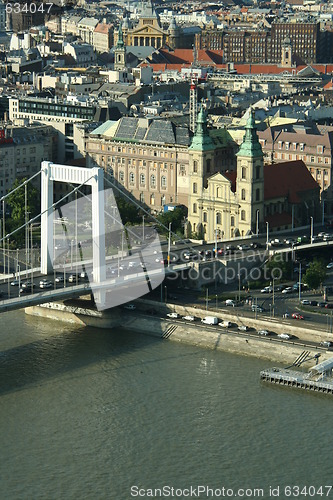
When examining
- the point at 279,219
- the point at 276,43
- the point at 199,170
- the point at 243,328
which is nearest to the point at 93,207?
the point at 243,328

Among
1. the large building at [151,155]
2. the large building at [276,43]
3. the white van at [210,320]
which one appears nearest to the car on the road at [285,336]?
the white van at [210,320]

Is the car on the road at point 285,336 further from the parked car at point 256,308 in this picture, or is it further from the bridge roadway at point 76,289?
the bridge roadway at point 76,289

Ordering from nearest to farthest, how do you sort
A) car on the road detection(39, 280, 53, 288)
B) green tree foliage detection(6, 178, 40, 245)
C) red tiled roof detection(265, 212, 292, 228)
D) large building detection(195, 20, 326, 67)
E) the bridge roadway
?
1. the bridge roadway
2. car on the road detection(39, 280, 53, 288)
3. red tiled roof detection(265, 212, 292, 228)
4. green tree foliage detection(6, 178, 40, 245)
5. large building detection(195, 20, 326, 67)

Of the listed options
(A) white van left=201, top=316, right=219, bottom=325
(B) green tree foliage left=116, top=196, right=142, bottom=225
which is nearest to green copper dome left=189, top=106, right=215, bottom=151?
(B) green tree foliage left=116, top=196, right=142, bottom=225

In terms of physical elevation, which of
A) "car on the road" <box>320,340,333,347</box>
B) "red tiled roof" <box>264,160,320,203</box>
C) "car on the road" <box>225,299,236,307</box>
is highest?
"red tiled roof" <box>264,160,320,203</box>

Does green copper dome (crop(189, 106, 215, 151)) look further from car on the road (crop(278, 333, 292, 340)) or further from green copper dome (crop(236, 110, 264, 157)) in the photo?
car on the road (crop(278, 333, 292, 340))

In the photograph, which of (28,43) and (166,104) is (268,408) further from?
(28,43)
